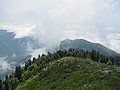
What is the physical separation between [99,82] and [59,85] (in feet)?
61.9

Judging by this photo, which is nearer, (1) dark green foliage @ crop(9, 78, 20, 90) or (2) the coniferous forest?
Result: (2) the coniferous forest

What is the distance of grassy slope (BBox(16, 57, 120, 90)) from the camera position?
9044 centimetres

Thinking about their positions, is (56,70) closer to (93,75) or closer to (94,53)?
(93,75)

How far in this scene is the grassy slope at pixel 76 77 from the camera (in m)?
90.4

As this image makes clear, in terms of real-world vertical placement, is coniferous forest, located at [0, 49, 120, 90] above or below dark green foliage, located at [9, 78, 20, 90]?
above

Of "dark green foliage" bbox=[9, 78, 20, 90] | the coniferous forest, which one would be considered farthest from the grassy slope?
"dark green foliage" bbox=[9, 78, 20, 90]

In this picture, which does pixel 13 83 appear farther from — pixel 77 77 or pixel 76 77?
pixel 77 77

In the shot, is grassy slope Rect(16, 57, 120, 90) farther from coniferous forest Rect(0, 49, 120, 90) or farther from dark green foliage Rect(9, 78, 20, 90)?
dark green foliage Rect(9, 78, 20, 90)

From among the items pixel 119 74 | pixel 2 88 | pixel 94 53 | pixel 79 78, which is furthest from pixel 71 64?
pixel 94 53

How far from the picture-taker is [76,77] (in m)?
107

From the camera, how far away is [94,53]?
194 m

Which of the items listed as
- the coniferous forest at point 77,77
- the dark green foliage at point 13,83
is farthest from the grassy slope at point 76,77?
the dark green foliage at point 13,83

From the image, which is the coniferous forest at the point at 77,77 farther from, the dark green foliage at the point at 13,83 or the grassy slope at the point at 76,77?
the dark green foliage at the point at 13,83

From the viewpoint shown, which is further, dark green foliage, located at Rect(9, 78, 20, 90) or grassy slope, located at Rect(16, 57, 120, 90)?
dark green foliage, located at Rect(9, 78, 20, 90)
